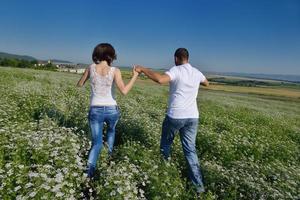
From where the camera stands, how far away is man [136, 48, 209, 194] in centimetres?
595

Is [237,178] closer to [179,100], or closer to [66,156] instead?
[179,100]

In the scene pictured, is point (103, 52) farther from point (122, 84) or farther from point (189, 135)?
point (189, 135)

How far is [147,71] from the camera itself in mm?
5750

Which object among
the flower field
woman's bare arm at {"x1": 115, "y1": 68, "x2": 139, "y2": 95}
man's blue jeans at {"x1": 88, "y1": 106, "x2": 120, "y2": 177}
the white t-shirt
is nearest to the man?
the white t-shirt

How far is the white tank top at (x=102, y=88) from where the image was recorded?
6.01 m

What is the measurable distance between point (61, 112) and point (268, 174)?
246 inches

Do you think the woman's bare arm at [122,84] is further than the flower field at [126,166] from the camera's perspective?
Yes

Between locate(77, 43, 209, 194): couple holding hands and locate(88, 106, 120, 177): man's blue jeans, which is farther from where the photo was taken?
locate(88, 106, 120, 177): man's blue jeans

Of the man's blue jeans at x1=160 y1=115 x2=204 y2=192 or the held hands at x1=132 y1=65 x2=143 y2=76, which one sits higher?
the held hands at x1=132 y1=65 x2=143 y2=76

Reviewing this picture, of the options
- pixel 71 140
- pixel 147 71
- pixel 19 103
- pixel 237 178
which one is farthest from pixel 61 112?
pixel 237 178

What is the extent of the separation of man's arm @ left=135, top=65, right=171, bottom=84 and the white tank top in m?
0.55

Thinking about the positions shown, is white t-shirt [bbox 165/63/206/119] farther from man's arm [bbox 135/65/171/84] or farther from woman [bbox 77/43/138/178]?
woman [bbox 77/43/138/178]

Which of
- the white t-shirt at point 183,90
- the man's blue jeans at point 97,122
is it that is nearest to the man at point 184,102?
the white t-shirt at point 183,90

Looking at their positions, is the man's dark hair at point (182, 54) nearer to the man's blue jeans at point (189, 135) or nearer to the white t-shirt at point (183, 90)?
the white t-shirt at point (183, 90)
